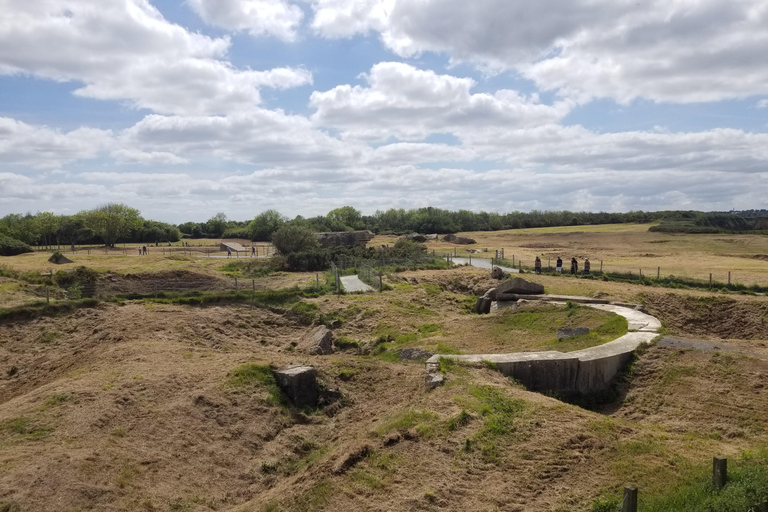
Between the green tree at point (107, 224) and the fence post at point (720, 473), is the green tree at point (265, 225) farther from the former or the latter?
the fence post at point (720, 473)

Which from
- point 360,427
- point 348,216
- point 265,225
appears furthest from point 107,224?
point 360,427

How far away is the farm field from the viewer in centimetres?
911

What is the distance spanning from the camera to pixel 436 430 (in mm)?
10594

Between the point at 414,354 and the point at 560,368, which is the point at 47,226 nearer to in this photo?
the point at 414,354

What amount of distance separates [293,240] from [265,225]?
1965 inches

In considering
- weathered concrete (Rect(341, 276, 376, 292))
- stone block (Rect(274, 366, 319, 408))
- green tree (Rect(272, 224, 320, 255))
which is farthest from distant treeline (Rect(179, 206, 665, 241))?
stone block (Rect(274, 366, 319, 408))

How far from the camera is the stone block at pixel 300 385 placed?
14.1m

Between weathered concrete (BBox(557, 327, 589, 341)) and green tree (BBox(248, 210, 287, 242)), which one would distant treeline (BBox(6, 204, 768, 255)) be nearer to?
green tree (BBox(248, 210, 287, 242))

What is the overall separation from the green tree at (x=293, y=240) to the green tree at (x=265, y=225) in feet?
144

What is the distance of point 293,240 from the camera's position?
5319 cm

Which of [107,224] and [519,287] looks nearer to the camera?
[519,287]

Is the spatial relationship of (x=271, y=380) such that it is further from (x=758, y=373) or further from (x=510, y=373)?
(x=758, y=373)

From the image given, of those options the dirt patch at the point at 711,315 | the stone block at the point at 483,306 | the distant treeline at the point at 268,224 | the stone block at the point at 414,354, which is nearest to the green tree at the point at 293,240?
the distant treeline at the point at 268,224

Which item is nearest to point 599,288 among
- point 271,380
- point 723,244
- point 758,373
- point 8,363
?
point 758,373
